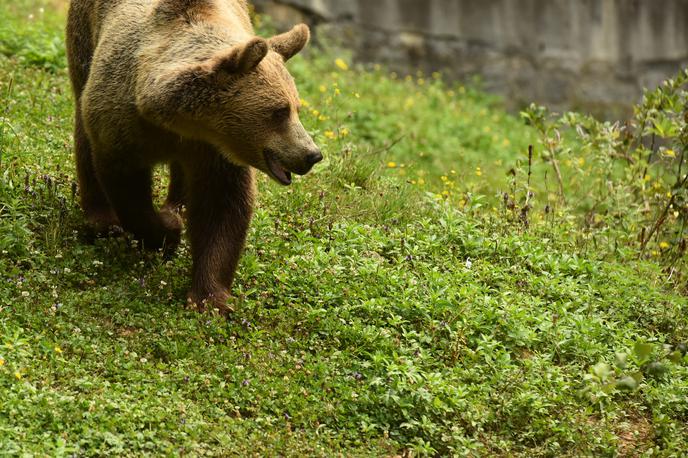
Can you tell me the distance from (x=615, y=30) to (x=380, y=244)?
32.1ft

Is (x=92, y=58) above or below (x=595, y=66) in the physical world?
above

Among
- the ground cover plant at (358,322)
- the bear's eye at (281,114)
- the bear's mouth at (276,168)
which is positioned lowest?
the ground cover plant at (358,322)

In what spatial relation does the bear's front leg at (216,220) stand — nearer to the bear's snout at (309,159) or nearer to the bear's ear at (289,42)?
the bear's snout at (309,159)

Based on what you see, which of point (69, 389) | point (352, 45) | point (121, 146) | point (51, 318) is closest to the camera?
point (69, 389)

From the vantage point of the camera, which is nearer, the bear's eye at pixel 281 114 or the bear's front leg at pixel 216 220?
the bear's eye at pixel 281 114

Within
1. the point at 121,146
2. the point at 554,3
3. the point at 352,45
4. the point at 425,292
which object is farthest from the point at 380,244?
the point at 554,3

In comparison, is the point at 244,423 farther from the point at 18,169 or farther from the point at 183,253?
the point at 18,169

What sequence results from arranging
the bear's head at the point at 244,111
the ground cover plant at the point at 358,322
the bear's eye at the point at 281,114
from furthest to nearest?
the bear's eye at the point at 281,114
the bear's head at the point at 244,111
the ground cover plant at the point at 358,322

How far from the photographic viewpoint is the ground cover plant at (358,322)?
504cm

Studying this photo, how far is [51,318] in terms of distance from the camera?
554 cm

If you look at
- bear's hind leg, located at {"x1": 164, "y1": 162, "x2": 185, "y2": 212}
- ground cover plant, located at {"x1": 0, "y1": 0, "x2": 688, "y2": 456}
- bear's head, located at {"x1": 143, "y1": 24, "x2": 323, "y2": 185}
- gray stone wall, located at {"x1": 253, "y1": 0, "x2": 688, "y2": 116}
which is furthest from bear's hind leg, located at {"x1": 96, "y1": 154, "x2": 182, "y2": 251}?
gray stone wall, located at {"x1": 253, "y1": 0, "x2": 688, "y2": 116}

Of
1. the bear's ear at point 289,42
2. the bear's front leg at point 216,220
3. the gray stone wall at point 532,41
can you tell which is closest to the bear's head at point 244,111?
the bear's ear at point 289,42

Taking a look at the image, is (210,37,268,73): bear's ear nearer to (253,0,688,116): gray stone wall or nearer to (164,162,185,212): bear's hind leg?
(164,162,185,212): bear's hind leg

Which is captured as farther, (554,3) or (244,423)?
(554,3)
